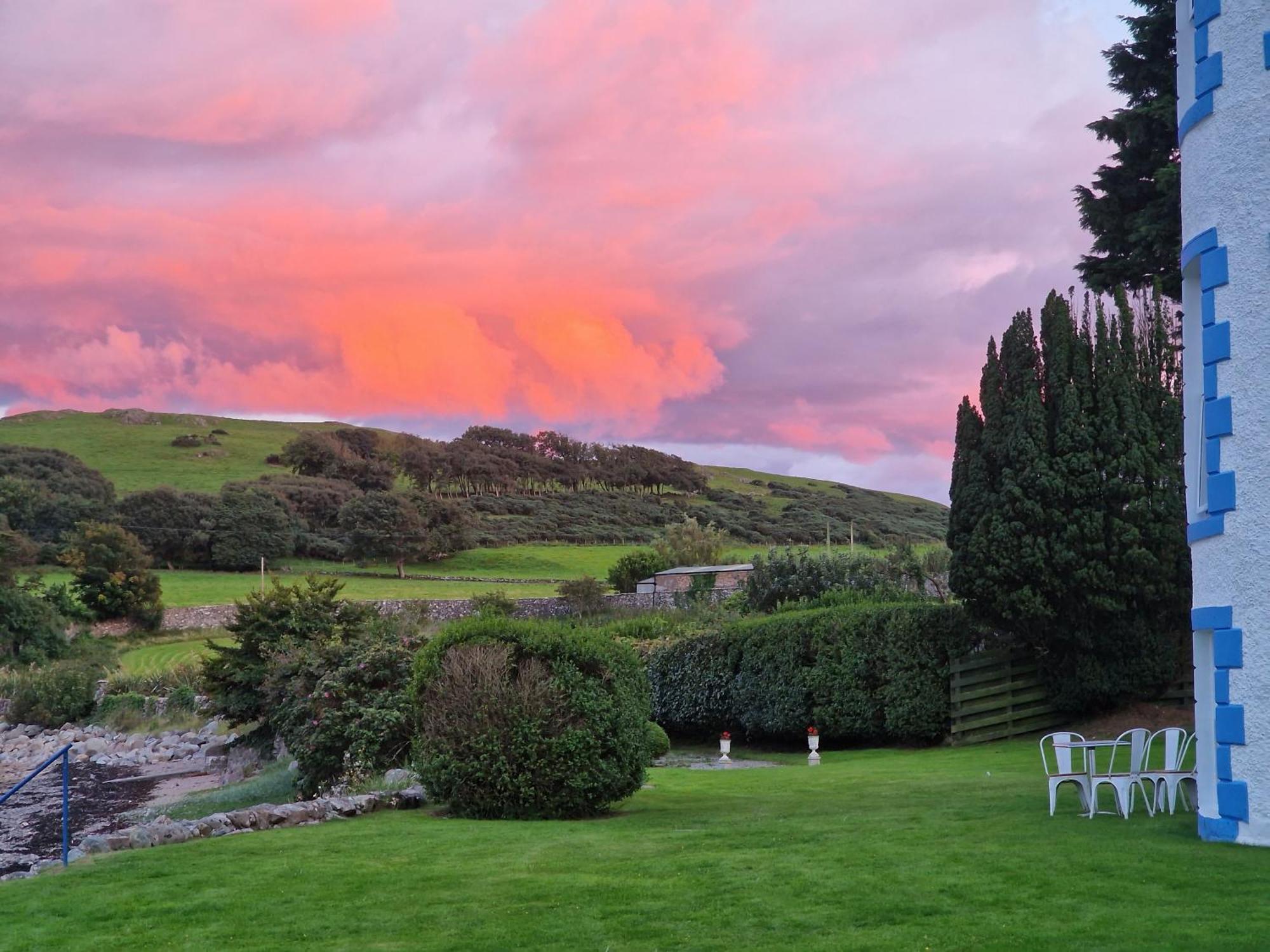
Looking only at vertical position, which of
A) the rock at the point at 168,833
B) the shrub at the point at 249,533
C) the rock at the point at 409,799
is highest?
the shrub at the point at 249,533

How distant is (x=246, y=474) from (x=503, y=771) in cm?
8953

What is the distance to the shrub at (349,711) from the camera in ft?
58.1

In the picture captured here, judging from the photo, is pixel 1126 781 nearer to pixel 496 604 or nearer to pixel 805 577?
pixel 805 577

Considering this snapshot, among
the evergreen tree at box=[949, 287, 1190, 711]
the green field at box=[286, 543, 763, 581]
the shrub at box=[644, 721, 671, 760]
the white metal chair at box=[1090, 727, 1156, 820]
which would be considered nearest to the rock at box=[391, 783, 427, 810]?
the shrub at box=[644, 721, 671, 760]

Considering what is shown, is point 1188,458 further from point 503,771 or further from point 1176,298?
point 1176,298

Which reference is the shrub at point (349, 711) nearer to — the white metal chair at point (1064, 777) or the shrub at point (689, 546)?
the white metal chair at point (1064, 777)

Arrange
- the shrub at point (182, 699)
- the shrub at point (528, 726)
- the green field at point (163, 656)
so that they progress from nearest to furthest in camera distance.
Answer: the shrub at point (528, 726) < the shrub at point (182, 699) < the green field at point (163, 656)

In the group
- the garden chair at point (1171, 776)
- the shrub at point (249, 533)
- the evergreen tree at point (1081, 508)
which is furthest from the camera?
the shrub at point (249, 533)

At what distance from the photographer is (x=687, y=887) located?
888 cm

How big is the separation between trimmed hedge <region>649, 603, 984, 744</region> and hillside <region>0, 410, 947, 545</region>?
184ft

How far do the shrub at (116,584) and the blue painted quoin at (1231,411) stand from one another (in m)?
47.0

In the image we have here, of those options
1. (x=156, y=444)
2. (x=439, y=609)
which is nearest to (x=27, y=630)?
(x=439, y=609)

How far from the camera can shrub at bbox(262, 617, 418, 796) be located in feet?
58.1

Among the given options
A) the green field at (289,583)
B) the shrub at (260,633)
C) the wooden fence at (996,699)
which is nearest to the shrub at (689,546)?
the green field at (289,583)
